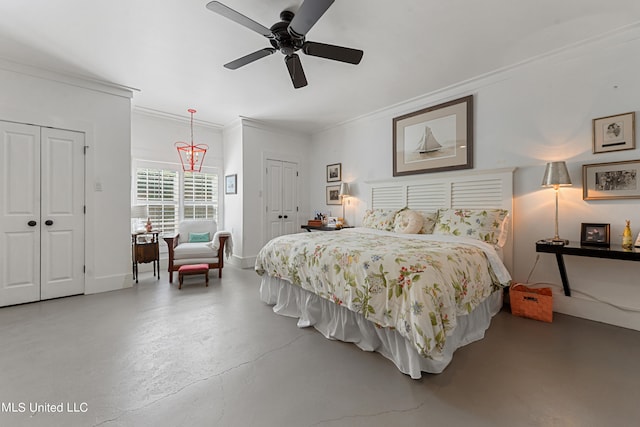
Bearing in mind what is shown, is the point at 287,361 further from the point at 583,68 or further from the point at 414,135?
the point at 583,68

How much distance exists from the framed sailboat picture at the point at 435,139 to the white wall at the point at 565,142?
13 cm

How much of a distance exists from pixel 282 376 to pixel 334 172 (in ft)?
13.7

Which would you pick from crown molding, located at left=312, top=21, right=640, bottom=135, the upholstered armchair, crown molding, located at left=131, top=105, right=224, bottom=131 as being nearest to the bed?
crown molding, located at left=312, top=21, right=640, bottom=135

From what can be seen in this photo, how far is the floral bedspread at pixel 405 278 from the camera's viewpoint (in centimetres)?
173

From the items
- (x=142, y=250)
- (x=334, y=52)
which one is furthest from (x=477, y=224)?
(x=142, y=250)

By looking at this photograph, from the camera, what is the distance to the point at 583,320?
2732 mm

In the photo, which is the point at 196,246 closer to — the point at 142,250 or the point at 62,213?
the point at 142,250

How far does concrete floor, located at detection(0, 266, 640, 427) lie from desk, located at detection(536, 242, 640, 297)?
1.59 ft

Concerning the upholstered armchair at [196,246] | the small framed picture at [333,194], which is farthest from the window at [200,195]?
the small framed picture at [333,194]

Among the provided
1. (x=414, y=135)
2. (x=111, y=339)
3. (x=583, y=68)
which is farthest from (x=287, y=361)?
(x=583, y=68)

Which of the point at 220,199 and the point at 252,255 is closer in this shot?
the point at 252,255

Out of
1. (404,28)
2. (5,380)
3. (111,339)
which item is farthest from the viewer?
(404,28)

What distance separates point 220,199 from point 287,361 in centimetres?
444

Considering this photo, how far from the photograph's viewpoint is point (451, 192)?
3.72 meters
